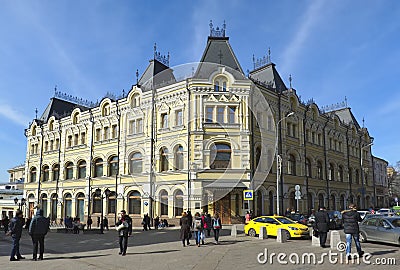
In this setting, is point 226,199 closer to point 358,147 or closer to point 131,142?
point 131,142

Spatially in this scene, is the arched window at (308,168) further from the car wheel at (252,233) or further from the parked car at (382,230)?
the parked car at (382,230)

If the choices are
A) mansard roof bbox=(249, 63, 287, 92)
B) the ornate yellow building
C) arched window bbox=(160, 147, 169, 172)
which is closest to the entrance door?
the ornate yellow building

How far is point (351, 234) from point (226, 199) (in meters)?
17.8

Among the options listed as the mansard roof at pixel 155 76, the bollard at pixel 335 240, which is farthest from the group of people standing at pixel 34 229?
the mansard roof at pixel 155 76

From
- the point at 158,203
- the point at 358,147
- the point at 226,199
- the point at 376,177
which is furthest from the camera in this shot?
the point at 376,177

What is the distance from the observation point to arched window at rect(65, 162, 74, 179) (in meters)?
41.5

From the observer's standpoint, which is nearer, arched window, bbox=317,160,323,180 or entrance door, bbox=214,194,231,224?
entrance door, bbox=214,194,231,224

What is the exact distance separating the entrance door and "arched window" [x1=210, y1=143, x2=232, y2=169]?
8.59ft

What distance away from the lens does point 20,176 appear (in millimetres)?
76312

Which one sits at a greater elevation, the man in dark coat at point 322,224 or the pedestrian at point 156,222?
the man in dark coat at point 322,224

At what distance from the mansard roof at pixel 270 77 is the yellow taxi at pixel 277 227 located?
19.1 metres

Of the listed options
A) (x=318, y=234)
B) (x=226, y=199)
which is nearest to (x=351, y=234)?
(x=318, y=234)

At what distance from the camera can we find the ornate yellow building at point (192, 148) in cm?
3022

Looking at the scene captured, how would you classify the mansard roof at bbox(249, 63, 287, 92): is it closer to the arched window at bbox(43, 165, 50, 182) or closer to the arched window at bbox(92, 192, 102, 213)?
the arched window at bbox(92, 192, 102, 213)
